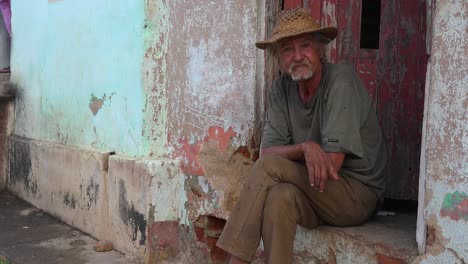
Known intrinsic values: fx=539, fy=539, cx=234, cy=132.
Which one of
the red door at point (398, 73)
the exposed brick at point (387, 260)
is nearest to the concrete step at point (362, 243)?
the exposed brick at point (387, 260)

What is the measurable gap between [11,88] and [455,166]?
5.13m

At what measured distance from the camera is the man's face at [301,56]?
2.95 meters

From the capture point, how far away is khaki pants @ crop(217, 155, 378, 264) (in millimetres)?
2639

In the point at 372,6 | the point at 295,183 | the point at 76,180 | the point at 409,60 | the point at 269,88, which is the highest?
the point at 372,6

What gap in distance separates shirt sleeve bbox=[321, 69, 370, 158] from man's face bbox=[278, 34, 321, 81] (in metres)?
0.16

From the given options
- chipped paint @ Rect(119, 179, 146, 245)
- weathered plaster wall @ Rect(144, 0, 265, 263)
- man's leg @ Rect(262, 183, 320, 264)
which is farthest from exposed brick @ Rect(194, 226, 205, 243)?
man's leg @ Rect(262, 183, 320, 264)

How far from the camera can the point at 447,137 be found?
240cm

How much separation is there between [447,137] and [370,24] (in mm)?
1606

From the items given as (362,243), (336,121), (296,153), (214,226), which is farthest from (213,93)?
(362,243)

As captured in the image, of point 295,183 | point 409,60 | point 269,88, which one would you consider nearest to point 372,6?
point 409,60

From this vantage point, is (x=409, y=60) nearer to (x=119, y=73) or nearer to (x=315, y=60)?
(x=315, y=60)

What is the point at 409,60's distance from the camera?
3.70 metres

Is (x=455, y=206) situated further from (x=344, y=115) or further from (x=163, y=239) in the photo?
(x=163, y=239)

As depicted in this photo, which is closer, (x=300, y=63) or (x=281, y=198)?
(x=281, y=198)
